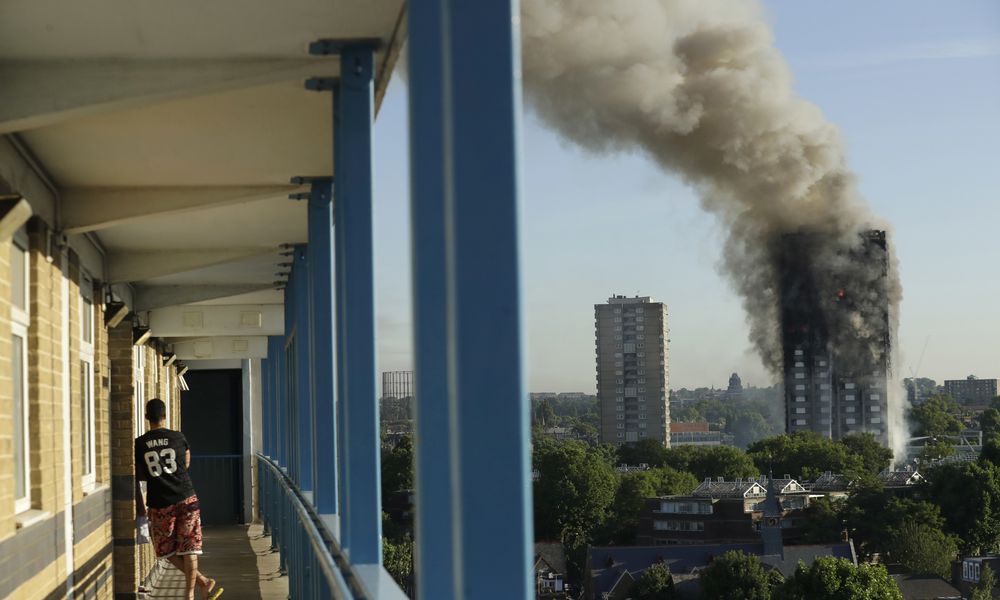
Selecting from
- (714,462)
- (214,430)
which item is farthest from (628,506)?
(214,430)

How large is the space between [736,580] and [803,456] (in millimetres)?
19135

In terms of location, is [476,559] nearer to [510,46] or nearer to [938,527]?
[510,46]

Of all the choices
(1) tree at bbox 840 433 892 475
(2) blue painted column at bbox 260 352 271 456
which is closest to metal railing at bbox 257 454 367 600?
(2) blue painted column at bbox 260 352 271 456

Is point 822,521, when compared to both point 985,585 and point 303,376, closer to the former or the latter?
point 985,585

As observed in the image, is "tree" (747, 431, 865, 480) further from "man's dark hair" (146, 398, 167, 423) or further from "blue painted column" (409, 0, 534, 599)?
"blue painted column" (409, 0, 534, 599)

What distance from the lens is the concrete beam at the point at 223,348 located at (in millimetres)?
13891

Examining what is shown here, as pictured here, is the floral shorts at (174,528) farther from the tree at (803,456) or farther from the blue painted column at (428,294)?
the tree at (803,456)

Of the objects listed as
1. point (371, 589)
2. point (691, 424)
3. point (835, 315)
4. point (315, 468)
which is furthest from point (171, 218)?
point (691, 424)

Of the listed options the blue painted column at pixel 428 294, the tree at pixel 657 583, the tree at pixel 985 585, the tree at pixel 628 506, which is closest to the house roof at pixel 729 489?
the tree at pixel 628 506

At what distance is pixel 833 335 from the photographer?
8644 cm

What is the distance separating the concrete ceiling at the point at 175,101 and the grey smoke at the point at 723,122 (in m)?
57.4

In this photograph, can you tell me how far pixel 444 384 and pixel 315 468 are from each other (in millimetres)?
2988

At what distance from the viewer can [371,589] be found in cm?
283

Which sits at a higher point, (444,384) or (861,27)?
(861,27)
